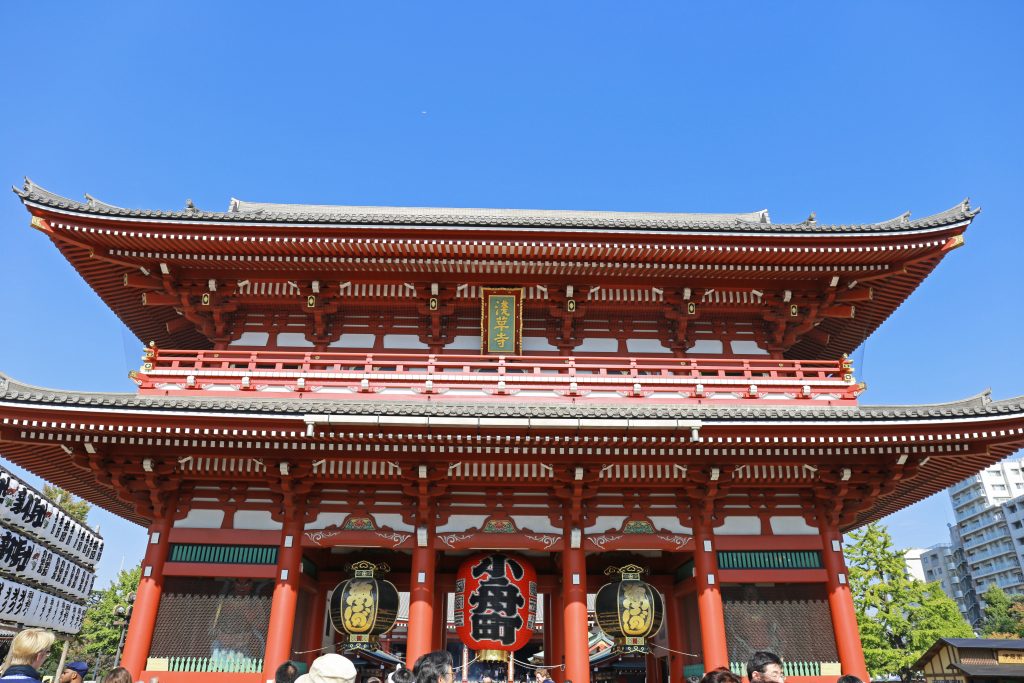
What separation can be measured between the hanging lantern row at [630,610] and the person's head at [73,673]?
8872 millimetres

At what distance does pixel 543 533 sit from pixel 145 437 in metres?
7.11

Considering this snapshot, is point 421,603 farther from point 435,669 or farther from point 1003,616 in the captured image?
point 1003,616

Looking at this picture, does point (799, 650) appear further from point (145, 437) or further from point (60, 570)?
point (60, 570)

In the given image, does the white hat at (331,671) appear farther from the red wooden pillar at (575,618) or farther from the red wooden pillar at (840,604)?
the red wooden pillar at (840,604)

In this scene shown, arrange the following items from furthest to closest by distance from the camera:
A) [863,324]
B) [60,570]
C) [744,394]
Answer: [60,570] < [863,324] < [744,394]

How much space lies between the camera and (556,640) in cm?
1291

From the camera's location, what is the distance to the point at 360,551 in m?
13.0

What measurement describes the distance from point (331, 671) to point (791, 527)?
35.0 feet

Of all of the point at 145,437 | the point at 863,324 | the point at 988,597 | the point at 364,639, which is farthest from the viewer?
the point at 988,597

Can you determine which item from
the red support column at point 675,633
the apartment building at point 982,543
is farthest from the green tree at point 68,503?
the apartment building at point 982,543

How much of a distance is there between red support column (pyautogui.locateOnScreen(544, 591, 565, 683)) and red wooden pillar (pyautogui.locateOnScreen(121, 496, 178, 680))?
7297 millimetres

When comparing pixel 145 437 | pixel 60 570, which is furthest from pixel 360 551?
pixel 60 570

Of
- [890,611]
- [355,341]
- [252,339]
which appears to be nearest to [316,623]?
[355,341]

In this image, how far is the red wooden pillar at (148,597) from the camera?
10.4 metres
